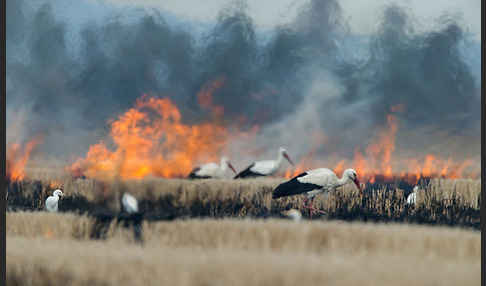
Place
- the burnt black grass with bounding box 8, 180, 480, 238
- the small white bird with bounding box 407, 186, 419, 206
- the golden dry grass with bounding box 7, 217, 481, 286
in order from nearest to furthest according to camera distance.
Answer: the golden dry grass with bounding box 7, 217, 481, 286
the burnt black grass with bounding box 8, 180, 480, 238
the small white bird with bounding box 407, 186, 419, 206

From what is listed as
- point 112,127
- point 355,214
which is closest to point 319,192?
point 355,214

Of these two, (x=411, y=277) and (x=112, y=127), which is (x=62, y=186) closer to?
(x=112, y=127)

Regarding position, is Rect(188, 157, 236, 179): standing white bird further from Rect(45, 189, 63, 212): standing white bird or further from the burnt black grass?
Rect(45, 189, 63, 212): standing white bird

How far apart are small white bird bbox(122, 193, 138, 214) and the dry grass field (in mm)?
290

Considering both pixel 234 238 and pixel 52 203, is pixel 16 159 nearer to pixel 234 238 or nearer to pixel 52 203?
pixel 52 203

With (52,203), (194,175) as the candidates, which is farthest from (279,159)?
(52,203)

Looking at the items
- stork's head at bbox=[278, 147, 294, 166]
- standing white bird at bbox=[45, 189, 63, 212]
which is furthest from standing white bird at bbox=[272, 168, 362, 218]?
standing white bird at bbox=[45, 189, 63, 212]

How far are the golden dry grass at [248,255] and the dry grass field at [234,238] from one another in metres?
0.02

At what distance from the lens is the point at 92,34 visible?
618 inches

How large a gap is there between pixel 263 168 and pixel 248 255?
917cm

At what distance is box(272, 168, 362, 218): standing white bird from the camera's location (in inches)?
575

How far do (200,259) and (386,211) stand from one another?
687 centimetres

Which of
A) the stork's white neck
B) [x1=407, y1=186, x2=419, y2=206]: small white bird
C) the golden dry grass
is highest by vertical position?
the stork's white neck

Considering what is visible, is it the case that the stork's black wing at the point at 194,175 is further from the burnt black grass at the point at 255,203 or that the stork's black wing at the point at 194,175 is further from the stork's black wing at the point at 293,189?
the stork's black wing at the point at 293,189
